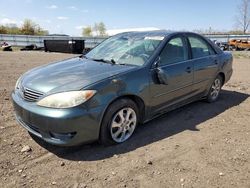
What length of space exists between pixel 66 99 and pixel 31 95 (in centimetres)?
57

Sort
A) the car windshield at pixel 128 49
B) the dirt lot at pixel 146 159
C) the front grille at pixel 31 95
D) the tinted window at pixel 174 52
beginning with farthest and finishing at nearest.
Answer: the tinted window at pixel 174 52
the car windshield at pixel 128 49
the front grille at pixel 31 95
the dirt lot at pixel 146 159

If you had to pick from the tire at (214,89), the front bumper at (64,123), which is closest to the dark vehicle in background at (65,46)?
the tire at (214,89)

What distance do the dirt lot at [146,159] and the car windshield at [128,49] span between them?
1127mm

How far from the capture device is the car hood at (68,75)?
361 centimetres

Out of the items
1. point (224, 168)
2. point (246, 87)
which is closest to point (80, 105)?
point (224, 168)

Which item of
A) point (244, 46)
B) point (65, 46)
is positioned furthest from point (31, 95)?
point (244, 46)

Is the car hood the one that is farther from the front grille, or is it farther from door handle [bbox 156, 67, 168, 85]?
door handle [bbox 156, 67, 168, 85]

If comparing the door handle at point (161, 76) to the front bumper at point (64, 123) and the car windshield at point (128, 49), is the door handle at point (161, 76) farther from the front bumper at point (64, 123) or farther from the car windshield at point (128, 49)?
the front bumper at point (64, 123)

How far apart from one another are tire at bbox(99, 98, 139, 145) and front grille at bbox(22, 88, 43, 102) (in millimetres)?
873

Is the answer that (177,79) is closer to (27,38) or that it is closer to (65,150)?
(65,150)

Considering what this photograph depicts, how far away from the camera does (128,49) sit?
4699mm

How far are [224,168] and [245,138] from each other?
1.12 metres

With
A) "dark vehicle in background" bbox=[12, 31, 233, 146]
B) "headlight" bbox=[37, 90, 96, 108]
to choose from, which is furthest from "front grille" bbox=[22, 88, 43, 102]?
"headlight" bbox=[37, 90, 96, 108]

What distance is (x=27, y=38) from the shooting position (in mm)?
36625
